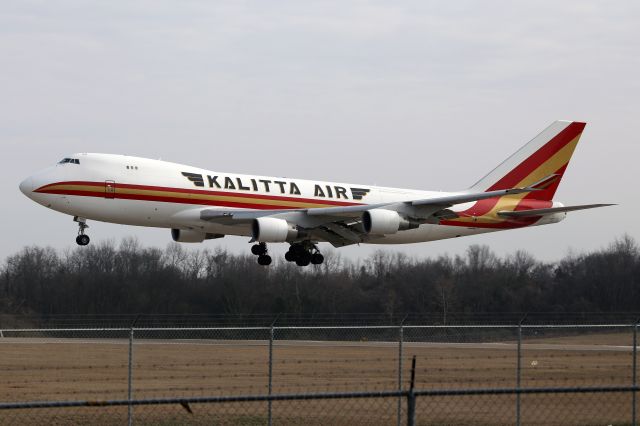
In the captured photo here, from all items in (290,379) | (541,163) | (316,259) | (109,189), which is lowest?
(290,379)

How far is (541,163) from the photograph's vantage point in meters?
50.1

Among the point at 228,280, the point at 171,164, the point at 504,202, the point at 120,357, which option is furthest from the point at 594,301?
the point at 120,357

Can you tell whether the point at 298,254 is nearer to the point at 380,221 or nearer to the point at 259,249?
the point at 259,249

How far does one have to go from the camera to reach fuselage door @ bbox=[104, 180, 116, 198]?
39.1 m

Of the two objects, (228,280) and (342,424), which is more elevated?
(228,280)

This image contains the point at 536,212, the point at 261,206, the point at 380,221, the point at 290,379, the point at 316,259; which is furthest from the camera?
the point at 536,212

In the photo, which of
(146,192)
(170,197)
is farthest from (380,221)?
(146,192)

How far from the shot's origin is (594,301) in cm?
5938

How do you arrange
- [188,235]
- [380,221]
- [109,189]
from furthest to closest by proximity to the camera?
1. [188,235]
2. [380,221]
3. [109,189]

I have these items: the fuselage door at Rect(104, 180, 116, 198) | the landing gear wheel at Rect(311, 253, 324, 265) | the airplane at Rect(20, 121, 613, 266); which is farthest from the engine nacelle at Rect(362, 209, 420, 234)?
the fuselage door at Rect(104, 180, 116, 198)

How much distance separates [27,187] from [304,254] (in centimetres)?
1077

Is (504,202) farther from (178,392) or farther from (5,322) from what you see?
(178,392)

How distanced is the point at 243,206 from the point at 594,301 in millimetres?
25257

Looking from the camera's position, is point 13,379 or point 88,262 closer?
point 13,379
